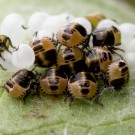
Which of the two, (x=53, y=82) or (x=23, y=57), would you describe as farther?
(x=23, y=57)

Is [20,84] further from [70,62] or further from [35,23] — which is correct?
[35,23]

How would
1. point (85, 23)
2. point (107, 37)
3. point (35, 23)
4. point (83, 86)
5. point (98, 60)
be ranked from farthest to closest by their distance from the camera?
point (35, 23), point (85, 23), point (107, 37), point (98, 60), point (83, 86)

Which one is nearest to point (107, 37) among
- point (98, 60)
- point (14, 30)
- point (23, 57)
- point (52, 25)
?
point (98, 60)

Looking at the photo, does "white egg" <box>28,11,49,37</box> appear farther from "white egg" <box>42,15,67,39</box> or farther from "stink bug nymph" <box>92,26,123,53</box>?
"stink bug nymph" <box>92,26,123,53</box>

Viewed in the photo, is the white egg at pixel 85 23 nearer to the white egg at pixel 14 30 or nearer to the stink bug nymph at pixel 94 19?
the stink bug nymph at pixel 94 19

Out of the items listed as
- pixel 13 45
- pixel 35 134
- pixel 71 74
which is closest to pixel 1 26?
pixel 13 45

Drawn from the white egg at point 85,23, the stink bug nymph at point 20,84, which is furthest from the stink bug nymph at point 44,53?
the white egg at point 85,23

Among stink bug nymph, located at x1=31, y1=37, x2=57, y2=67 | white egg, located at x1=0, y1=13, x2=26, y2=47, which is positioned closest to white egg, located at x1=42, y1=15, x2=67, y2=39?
white egg, located at x1=0, y1=13, x2=26, y2=47

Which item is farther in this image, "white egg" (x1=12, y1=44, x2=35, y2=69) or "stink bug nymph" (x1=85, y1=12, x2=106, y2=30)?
"stink bug nymph" (x1=85, y1=12, x2=106, y2=30)
